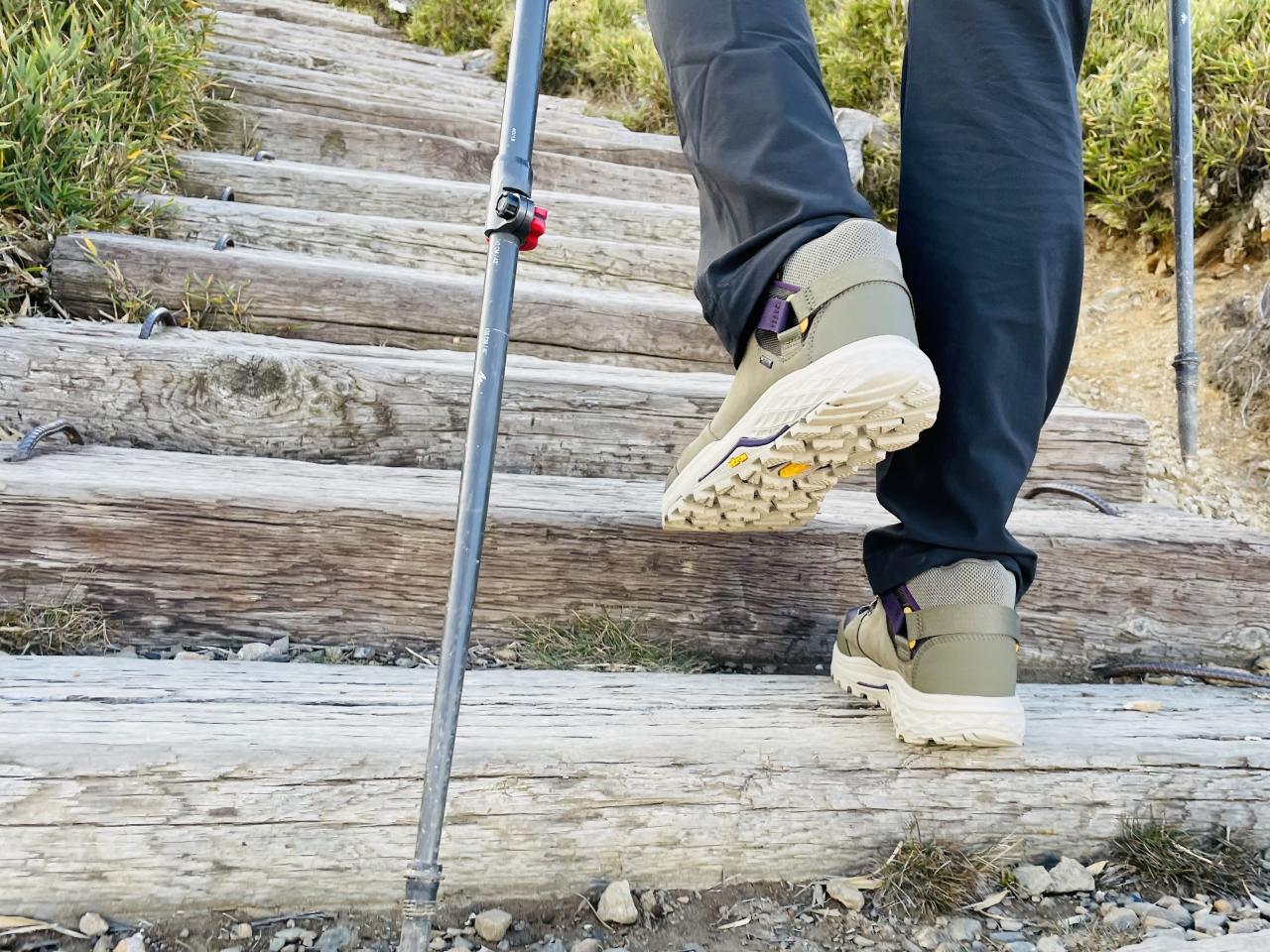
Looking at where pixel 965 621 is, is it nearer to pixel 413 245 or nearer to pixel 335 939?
pixel 335 939

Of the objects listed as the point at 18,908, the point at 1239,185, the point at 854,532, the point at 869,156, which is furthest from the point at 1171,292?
the point at 18,908

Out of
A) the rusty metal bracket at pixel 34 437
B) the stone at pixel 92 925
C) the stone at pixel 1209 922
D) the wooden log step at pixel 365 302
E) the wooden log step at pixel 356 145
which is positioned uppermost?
the wooden log step at pixel 356 145

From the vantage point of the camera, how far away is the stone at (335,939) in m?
0.82

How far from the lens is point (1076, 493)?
5.31 feet

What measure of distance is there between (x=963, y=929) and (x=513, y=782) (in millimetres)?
462

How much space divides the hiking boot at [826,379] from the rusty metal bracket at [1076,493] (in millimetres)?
824

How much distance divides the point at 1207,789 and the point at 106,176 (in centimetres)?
225

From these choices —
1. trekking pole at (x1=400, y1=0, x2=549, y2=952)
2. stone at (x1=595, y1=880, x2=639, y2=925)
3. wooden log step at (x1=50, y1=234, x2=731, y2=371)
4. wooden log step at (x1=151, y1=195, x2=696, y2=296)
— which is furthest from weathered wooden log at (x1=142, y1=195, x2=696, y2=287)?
stone at (x1=595, y1=880, x2=639, y2=925)

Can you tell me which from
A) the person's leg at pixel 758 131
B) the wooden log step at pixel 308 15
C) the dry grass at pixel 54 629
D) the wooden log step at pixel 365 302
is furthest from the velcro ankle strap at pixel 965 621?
the wooden log step at pixel 308 15

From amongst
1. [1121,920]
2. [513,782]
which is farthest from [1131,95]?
[513,782]

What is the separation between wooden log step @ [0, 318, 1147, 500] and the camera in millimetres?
1407

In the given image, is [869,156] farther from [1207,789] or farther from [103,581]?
[103,581]

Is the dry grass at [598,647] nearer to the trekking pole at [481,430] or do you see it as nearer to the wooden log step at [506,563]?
the wooden log step at [506,563]

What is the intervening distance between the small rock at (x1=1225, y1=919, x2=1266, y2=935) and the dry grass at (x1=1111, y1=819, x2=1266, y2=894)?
0.07 metres
